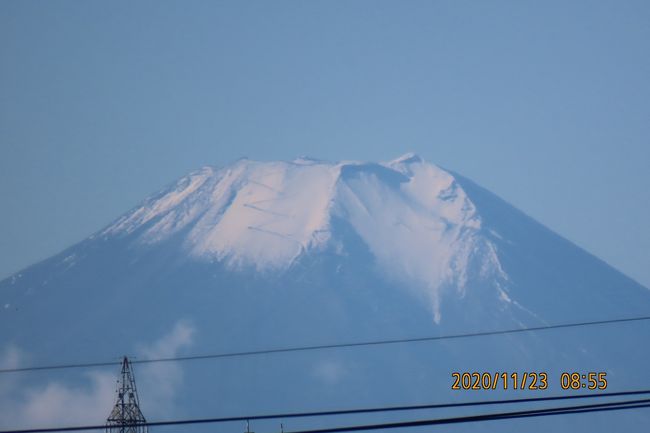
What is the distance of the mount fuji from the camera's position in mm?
152250

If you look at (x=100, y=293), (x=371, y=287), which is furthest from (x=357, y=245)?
(x=100, y=293)

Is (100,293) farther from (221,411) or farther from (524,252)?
(524,252)

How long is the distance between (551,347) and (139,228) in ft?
235

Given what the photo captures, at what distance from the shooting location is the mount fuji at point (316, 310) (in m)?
152

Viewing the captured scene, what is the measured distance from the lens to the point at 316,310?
170m

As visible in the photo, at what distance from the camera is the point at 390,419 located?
133 m
